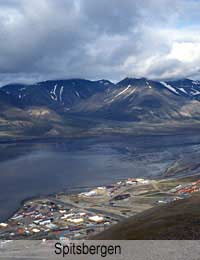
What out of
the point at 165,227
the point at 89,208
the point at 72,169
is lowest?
the point at 165,227

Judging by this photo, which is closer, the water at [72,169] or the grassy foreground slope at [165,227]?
the grassy foreground slope at [165,227]

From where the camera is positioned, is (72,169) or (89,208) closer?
(89,208)

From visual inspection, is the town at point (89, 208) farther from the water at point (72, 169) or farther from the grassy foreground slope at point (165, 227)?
the grassy foreground slope at point (165, 227)

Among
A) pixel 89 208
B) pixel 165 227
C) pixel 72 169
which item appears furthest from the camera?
pixel 72 169

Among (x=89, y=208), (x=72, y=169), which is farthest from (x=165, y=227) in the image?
(x=72, y=169)

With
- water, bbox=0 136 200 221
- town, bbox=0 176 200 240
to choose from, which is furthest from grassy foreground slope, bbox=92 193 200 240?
water, bbox=0 136 200 221

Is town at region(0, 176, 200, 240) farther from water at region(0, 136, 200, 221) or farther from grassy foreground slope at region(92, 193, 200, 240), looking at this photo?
grassy foreground slope at region(92, 193, 200, 240)

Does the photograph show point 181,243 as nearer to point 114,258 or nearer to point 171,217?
point 114,258

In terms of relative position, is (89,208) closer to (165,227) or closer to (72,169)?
(165,227)

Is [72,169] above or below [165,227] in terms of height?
above

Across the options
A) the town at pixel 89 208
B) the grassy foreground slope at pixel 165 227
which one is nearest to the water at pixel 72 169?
the town at pixel 89 208
